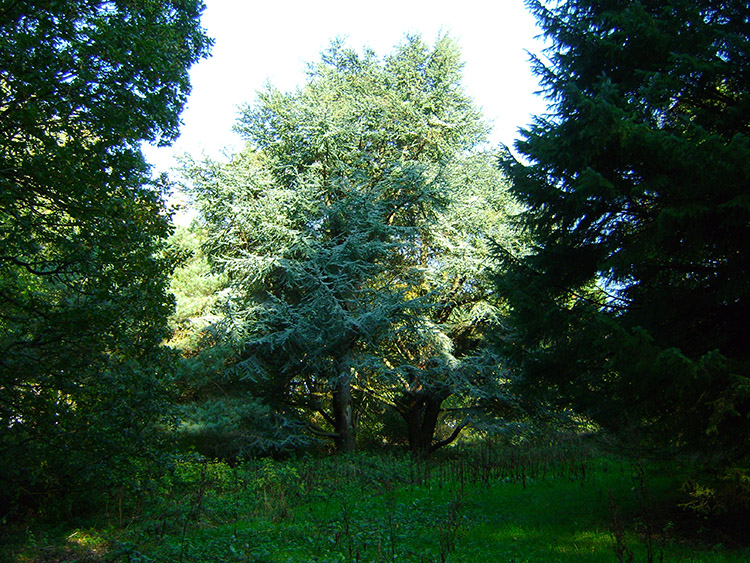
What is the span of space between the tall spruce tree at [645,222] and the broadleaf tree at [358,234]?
7.20 meters

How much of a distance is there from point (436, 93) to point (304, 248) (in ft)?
24.2

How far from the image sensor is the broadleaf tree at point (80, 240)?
5270mm

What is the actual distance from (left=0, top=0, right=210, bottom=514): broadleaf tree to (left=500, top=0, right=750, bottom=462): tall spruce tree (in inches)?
188

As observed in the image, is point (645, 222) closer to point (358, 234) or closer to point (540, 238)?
point (540, 238)

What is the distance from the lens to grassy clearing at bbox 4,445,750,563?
547 centimetres

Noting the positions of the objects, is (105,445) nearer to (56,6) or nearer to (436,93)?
(56,6)

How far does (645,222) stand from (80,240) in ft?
22.4

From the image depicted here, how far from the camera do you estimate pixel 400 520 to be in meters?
7.17

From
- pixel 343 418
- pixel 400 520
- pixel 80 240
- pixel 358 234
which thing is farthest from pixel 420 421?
pixel 80 240

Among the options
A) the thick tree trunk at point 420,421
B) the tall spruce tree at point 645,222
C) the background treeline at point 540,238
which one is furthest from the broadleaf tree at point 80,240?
the thick tree trunk at point 420,421

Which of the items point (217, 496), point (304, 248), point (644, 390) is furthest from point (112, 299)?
point (304, 248)

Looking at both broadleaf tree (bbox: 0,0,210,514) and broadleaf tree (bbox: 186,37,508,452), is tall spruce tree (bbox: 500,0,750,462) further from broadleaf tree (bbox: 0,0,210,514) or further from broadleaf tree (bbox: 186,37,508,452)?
broadleaf tree (bbox: 186,37,508,452)

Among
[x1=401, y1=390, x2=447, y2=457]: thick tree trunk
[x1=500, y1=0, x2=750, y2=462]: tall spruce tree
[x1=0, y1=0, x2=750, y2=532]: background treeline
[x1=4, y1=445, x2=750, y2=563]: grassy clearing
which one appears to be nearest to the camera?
[x1=500, y1=0, x2=750, y2=462]: tall spruce tree

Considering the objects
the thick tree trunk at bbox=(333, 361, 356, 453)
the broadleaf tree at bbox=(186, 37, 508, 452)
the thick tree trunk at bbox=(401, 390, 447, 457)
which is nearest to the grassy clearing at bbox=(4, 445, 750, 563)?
the broadleaf tree at bbox=(186, 37, 508, 452)
